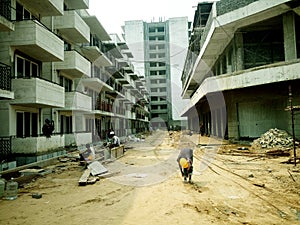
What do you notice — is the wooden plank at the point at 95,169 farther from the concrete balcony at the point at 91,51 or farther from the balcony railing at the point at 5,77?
the concrete balcony at the point at 91,51

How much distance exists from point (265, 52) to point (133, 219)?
18073 mm

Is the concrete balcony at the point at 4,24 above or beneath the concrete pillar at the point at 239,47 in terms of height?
beneath

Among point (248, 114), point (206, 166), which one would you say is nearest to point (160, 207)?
point (206, 166)

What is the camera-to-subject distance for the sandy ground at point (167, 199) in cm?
551

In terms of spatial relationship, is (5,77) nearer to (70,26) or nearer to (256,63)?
(70,26)

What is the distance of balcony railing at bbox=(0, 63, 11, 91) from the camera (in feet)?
38.7

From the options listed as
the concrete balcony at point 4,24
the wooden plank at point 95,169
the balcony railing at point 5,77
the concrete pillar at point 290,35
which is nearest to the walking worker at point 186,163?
the wooden plank at point 95,169

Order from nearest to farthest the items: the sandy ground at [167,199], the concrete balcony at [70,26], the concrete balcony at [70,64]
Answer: the sandy ground at [167,199], the concrete balcony at [70,26], the concrete balcony at [70,64]

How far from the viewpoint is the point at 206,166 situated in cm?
1202

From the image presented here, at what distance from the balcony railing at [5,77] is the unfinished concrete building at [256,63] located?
12.5m

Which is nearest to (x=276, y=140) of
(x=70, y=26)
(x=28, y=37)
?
(x=28, y=37)

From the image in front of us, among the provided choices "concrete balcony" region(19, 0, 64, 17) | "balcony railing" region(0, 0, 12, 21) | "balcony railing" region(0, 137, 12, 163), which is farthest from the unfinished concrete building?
"balcony railing" region(0, 137, 12, 163)

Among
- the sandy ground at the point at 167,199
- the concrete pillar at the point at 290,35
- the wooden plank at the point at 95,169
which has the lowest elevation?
the sandy ground at the point at 167,199

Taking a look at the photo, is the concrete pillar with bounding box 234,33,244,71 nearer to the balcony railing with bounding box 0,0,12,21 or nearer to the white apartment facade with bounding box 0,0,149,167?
the white apartment facade with bounding box 0,0,149,167
